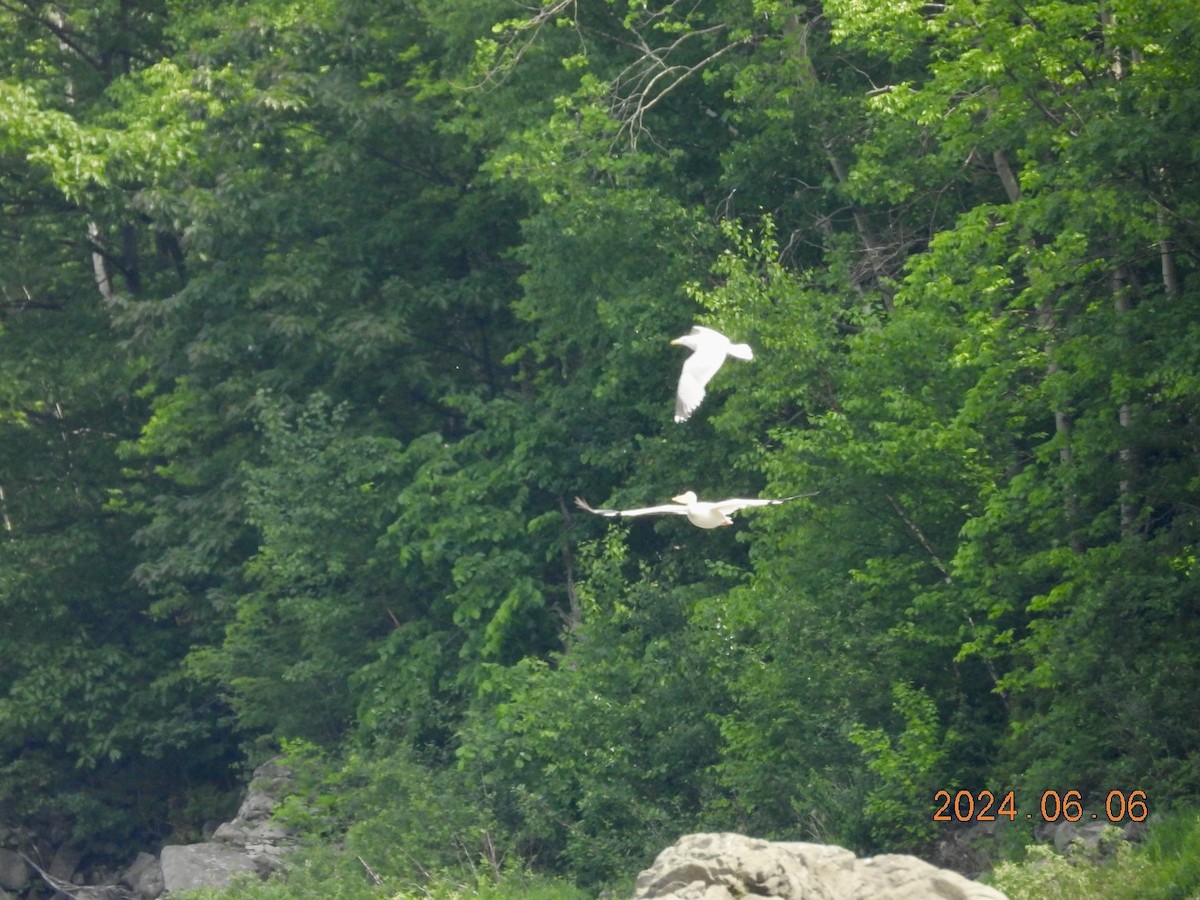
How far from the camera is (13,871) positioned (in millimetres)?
23344

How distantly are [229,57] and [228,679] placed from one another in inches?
297

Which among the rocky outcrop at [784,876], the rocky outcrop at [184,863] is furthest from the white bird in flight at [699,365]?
the rocky outcrop at [184,863]

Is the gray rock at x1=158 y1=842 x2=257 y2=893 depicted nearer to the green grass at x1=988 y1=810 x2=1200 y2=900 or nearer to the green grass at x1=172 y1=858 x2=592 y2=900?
the green grass at x1=172 y1=858 x2=592 y2=900

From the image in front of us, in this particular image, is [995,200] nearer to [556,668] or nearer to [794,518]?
[794,518]

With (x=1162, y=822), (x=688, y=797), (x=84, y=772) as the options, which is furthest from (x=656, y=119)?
(x=84, y=772)

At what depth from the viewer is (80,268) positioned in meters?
24.9

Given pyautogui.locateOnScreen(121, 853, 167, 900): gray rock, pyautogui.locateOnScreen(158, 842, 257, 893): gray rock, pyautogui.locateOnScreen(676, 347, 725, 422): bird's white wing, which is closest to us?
pyautogui.locateOnScreen(676, 347, 725, 422): bird's white wing

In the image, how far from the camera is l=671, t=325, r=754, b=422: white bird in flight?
34.7 ft

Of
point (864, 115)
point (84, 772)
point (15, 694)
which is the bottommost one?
point (84, 772)

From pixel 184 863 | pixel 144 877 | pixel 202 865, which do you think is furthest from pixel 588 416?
pixel 144 877

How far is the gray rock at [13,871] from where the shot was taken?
23.2m

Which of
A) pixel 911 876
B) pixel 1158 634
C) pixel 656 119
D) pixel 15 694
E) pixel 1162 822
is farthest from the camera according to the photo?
pixel 15 694
